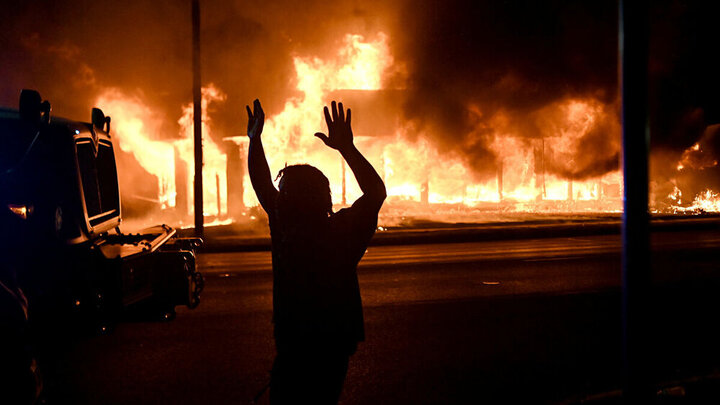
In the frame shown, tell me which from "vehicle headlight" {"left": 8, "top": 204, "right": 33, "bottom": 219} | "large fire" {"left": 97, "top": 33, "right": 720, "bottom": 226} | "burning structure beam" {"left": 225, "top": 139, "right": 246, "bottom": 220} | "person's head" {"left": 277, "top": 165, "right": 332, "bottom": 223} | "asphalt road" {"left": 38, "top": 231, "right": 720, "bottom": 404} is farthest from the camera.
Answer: "large fire" {"left": 97, "top": 33, "right": 720, "bottom": 226}

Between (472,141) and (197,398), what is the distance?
20472mm

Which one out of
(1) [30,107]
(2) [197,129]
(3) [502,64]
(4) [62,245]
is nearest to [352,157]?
(4) [62,245]

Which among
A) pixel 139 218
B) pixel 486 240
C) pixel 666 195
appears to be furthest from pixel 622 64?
pixel 666 195

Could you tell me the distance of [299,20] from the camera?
23.2m

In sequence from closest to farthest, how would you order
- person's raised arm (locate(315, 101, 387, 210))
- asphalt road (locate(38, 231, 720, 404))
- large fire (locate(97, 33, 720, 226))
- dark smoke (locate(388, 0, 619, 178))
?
person's raised arm (locate(315, 101, 387, 210)) < asphalt road (locate(38, 231, 720, 404)) < large fire (locate(97, 33, 720, 226)) < dark smoke (locate(388, 0, 619, 178))

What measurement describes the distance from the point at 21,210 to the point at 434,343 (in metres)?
3.79

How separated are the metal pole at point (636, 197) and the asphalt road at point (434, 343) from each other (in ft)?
6.33

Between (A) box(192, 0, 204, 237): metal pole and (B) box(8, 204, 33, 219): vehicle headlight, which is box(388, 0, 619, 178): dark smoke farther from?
(B) box(8, 204, 33, 219): vehicle headlight

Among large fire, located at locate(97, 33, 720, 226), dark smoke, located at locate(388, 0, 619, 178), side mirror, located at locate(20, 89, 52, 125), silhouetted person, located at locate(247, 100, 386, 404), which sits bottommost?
silhouetted person, located at locate(247, 100, 386, 404)

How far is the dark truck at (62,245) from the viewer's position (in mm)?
3439

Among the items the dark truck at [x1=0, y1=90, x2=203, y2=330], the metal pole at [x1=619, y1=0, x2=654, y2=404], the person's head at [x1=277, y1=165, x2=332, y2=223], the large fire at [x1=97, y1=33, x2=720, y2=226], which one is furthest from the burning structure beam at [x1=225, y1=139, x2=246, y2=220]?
the metal pole at [x1=619, y1=0, x2=654, y2=404]

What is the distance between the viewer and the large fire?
2134 cm

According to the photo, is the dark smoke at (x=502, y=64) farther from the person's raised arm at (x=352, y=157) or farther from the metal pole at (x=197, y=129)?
the person's raised arm at (x=352, y=157)

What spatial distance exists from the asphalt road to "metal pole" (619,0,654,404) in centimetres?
193
